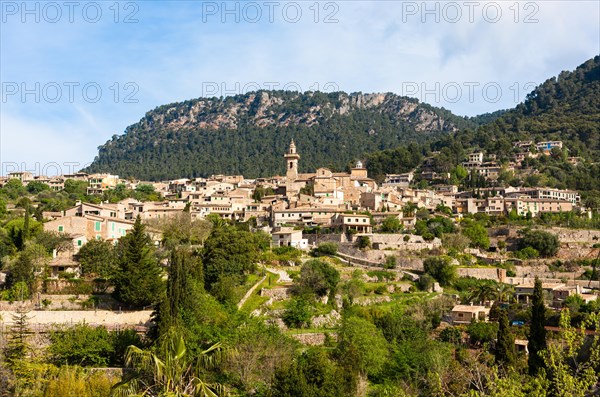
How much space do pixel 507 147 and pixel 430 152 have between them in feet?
39.7

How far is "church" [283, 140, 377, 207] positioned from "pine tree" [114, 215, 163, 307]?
3286cm

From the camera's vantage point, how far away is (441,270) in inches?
2136

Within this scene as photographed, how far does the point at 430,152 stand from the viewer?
116 meters

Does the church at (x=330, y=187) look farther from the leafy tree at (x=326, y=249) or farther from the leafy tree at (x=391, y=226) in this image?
the leafy tree at (x=326, y=249)

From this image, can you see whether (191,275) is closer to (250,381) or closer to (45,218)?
(250,381)

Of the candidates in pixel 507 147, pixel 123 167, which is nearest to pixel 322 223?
pixel 507 147

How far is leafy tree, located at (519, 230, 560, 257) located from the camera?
6294 cm

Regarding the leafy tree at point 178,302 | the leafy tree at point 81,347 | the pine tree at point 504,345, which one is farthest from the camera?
the pine tree at point 504,345

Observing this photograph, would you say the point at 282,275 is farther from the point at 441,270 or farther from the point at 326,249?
the point at 441,270

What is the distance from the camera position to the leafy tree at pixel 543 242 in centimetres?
6294

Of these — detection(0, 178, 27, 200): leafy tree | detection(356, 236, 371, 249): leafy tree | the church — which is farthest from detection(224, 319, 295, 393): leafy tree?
detection(0, 178, 27, 200): leafy tree

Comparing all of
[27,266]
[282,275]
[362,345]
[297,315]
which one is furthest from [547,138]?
[27,266]

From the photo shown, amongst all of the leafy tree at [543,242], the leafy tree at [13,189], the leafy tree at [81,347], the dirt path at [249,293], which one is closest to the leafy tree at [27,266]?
the leafy tree at [81,347]

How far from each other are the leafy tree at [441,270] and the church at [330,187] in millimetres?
20267
